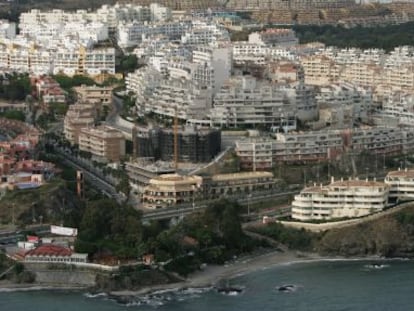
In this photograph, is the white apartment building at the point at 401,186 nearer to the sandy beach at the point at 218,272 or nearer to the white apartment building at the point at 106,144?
the sandy beach at the point at 218,272

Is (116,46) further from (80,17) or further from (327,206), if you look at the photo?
(327,206)

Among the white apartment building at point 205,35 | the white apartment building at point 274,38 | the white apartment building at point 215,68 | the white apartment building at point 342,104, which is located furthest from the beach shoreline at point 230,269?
the white apartment building at point 274,38

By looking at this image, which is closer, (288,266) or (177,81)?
(288,266)

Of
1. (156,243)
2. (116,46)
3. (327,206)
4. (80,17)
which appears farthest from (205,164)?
(80,17)

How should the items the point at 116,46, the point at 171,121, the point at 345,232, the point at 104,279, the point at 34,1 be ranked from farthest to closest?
the point at 34,1
the point at 116,46
the point at 171,121
the point at 345,232
the point at 104,279

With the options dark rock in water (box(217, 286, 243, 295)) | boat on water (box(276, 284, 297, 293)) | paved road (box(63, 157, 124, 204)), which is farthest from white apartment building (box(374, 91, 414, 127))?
dark rock in water (box(217, 286, 243, 295))

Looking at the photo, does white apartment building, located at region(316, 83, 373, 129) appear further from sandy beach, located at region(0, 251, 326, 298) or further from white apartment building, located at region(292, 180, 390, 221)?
sandy beach, located at region(0, 251, 326, 298)
